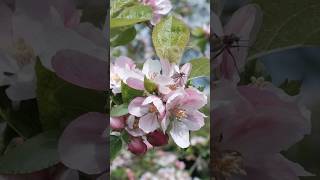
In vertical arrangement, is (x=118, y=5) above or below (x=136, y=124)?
above

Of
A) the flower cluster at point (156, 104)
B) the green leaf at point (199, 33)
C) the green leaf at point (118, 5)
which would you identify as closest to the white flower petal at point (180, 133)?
the flower cluster at point (156, 104)

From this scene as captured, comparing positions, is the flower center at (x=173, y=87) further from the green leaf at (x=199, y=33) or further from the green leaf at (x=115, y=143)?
the green leaf at (x=199, y=33)

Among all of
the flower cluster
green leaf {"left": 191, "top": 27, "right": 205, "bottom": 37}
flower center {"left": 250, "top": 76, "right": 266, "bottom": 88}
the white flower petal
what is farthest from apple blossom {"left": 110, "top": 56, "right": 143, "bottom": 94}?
green leaf {"left": 191, "top": 27, "right": 205, "bottom": 37}

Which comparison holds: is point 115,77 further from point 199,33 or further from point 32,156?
point 199,33

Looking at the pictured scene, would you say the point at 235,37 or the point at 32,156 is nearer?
the point at 32,156

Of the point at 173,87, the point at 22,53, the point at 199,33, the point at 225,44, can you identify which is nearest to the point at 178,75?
the point at 173,87

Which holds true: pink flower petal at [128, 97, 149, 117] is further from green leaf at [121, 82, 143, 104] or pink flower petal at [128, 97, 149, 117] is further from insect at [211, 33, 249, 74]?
insect at [211, 33, 249, 74]

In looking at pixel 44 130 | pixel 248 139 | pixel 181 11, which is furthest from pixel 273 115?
pixel 181 11
